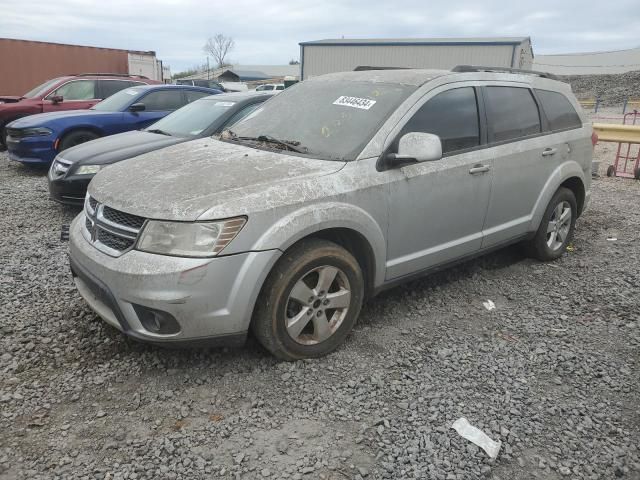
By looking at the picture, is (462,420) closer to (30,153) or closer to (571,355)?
(571,355)

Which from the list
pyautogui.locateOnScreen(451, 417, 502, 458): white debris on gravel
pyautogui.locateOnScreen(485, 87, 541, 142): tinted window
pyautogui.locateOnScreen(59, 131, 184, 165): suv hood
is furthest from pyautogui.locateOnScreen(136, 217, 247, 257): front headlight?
pyautogui.locateOnScreen(59, 131, 184, 165): suv hood

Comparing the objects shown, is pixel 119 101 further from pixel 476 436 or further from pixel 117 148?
pixel 476 436

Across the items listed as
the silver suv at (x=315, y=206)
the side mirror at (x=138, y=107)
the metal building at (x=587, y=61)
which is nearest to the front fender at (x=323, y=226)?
the silver suv at (x=315, y=206)

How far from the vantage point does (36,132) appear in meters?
8.21

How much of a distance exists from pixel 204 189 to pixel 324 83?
175 cm

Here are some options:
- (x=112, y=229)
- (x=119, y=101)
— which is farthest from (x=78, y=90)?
(x=112, y=229)

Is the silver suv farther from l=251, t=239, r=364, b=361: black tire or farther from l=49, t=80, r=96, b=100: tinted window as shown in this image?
l=49, t=80, r=96, b=100: tinted window

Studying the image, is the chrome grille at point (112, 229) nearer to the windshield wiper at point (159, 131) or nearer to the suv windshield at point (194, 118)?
the suv windshield at point (194, 118)

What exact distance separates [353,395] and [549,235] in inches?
118

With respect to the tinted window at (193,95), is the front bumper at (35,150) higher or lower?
lower

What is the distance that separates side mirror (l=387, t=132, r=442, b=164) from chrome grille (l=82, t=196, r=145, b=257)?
1624mm

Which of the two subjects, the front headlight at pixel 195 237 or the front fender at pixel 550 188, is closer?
the front headlight at pixel 195 237

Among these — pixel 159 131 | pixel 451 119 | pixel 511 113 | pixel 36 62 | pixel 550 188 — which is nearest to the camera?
pixel 451 119

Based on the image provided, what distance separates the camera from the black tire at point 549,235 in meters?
4.74
